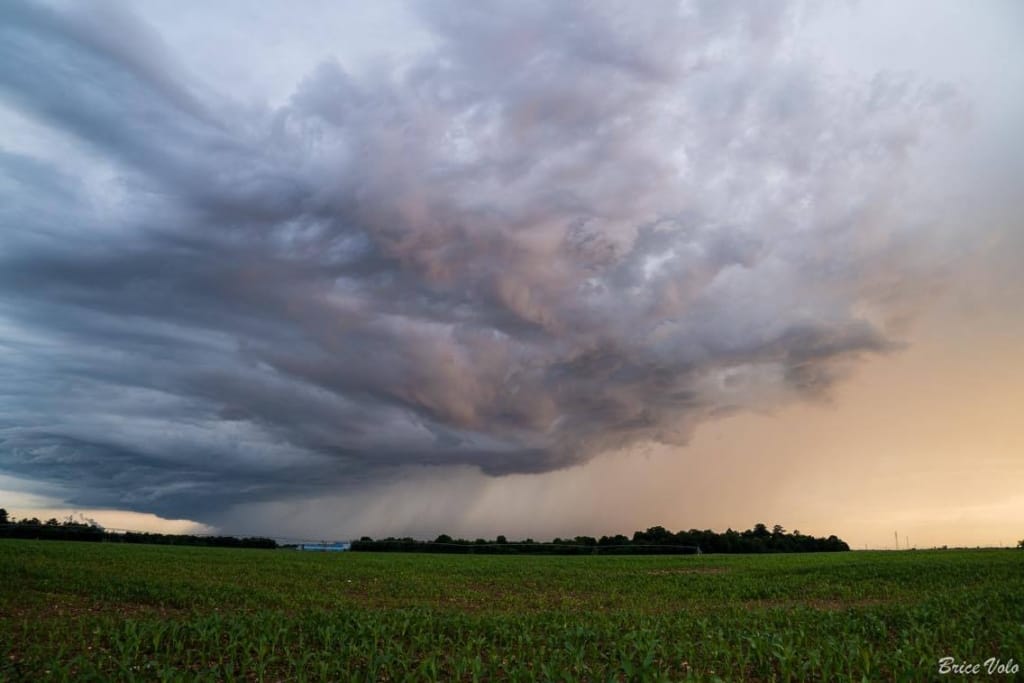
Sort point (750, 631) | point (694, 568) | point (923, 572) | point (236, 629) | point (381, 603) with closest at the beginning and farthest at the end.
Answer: point (236, 629) < point (750, 631) < point (381, 603) < point (923, 572) < point (694, 568)

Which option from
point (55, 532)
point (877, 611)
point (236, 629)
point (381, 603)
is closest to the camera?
point (236, 629)

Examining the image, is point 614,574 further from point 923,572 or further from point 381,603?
point 381,603

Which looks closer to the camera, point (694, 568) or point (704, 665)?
point (704, 665)

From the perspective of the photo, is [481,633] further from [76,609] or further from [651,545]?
[651,545]

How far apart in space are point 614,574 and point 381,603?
23654 mm

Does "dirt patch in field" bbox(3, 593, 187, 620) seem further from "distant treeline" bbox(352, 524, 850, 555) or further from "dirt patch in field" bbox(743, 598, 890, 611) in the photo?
"distant treeline" bbox(352, 524, 850, 555)

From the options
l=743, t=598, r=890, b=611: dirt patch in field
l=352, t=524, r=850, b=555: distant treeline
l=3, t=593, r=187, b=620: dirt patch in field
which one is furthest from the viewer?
l=352, t=524, r=850, b=555: distant treeline

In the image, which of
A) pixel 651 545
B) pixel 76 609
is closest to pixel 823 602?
pixel 76 609

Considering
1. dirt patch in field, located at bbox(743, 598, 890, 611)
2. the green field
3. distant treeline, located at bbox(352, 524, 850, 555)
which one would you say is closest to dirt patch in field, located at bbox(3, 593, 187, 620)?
the green field

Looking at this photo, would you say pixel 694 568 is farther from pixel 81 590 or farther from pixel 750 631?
pixel 81 590

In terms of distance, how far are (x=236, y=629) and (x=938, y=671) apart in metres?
16.7

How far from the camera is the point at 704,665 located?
51.0ft

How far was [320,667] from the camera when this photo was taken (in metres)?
14.2

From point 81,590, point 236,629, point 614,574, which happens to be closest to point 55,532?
point 81,590
